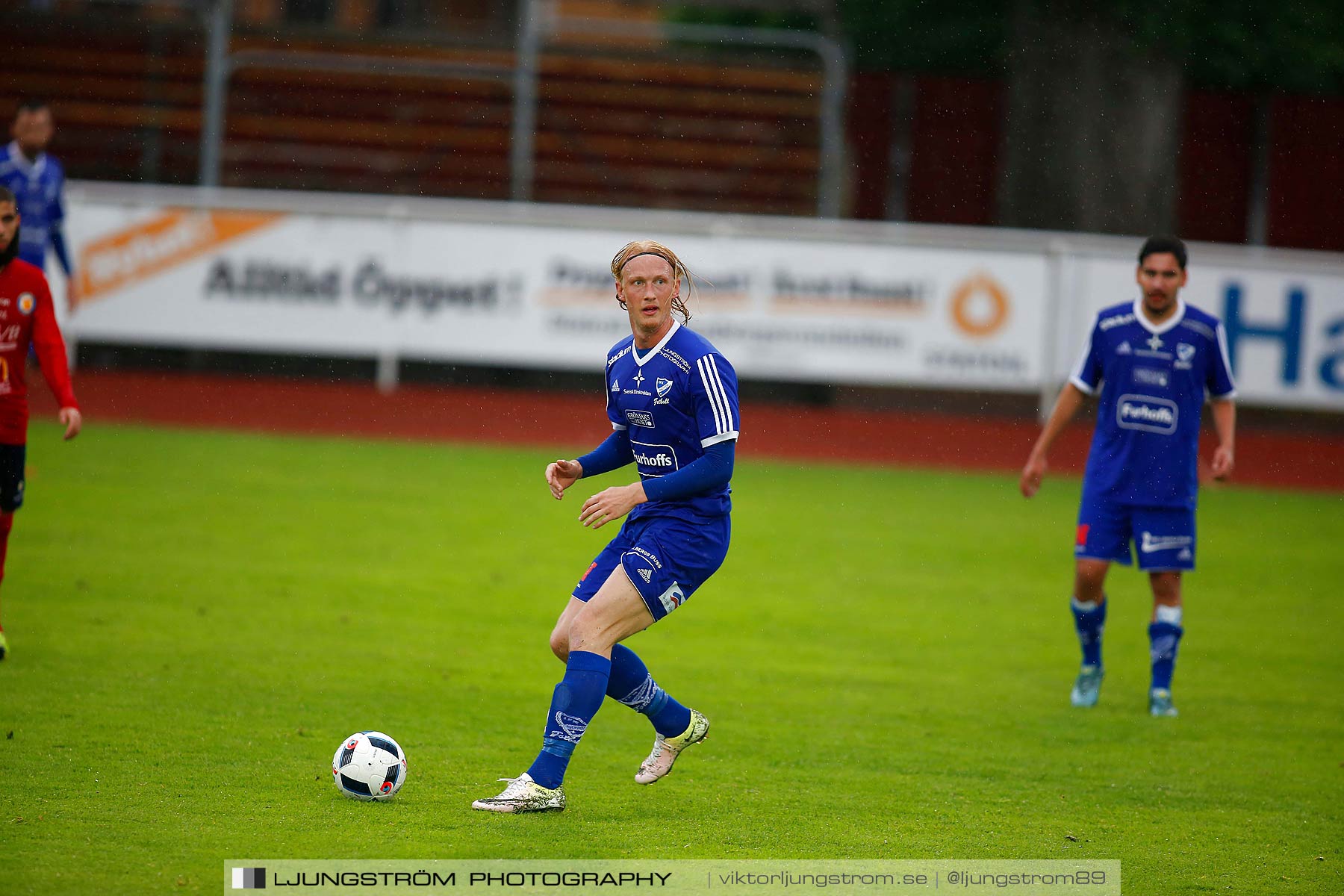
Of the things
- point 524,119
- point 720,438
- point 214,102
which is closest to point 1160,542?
point 720,438

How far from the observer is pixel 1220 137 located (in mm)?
27156

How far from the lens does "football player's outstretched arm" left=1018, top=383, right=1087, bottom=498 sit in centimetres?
774

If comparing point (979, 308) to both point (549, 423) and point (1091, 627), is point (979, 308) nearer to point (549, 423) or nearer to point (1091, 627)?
point (549, 423)

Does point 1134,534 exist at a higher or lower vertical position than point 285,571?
higher

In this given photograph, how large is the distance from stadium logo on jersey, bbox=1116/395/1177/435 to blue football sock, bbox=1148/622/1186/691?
101 cm

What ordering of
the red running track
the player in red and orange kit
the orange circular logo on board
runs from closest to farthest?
the player in red and orange kit
the red running track
the orange circular logo on board

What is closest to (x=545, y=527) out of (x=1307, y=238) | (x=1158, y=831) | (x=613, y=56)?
(x=1158, y=831)

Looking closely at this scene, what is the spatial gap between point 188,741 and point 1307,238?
82.3 ft

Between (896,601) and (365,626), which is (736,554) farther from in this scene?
(365,626)

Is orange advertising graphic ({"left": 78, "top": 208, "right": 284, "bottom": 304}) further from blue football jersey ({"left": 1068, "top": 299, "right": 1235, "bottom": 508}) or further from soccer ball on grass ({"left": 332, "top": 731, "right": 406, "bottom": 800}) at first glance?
soccer ball on grass ({"left": 332, "top": 731, "right": 406, "bottom": 800})

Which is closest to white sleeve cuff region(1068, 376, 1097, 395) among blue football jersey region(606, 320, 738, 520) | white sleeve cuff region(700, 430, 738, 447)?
blue football jersey region(606, 320, 738, 520)

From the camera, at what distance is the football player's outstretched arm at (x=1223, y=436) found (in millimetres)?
7668

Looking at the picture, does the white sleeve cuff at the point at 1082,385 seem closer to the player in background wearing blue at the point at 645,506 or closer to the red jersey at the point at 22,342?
the player in background wearing blue at the point at 645,506

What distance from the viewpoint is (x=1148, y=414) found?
7668mm
